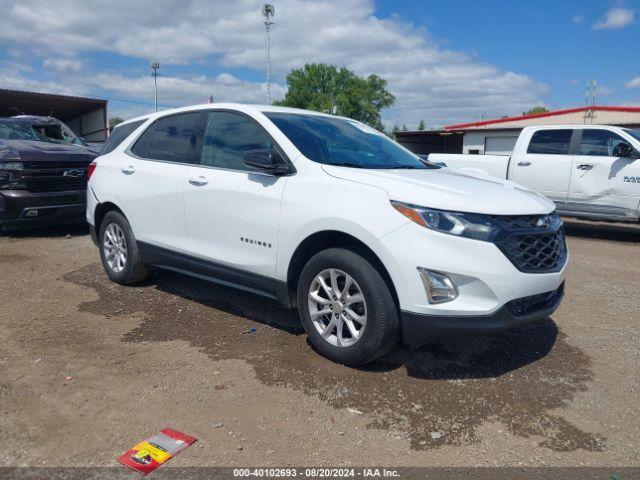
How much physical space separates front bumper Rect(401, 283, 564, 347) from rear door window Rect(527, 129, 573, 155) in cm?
755

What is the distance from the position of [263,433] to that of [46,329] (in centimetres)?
246

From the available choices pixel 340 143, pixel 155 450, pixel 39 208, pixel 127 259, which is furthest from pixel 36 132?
pixel 155 450

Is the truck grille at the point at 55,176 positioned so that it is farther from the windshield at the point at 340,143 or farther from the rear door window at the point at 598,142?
the rear door window at the point at 598,142

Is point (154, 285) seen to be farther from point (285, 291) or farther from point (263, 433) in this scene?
point (263, 433)

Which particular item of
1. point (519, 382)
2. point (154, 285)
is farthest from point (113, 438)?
point (154, 285)

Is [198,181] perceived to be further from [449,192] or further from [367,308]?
[449,192]

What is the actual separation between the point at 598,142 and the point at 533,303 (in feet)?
24.3

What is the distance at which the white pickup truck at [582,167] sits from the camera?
363 inches

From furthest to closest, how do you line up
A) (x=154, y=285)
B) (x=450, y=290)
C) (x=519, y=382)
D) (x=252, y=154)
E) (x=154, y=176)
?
1. (x=154, y=285)
2. (x=154, y=176)
3. (x=252, y=154)
4. (x=519, y=382)
5. (x=450, y=290)

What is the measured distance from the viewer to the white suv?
3297 mm

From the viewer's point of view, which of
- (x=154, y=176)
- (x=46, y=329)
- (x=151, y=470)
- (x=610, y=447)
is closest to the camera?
(x=151, y=470)

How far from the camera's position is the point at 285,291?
4.05 meters

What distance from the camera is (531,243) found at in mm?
3467

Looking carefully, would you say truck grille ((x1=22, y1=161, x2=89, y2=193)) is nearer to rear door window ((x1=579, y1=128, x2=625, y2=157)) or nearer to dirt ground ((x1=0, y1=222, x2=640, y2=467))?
dirt ground ((x1=0, y1=222, x2=640, y2=467))
